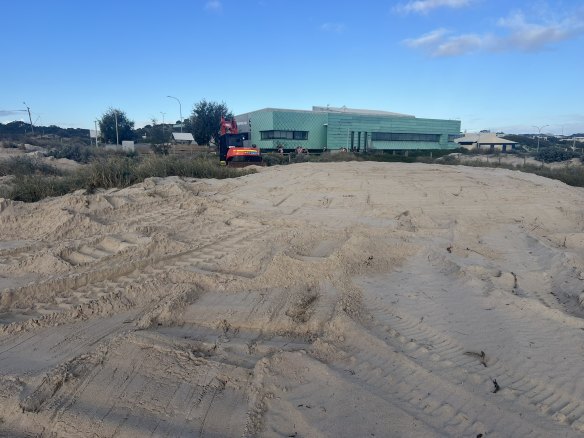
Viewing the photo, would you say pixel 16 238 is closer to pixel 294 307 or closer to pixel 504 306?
pixel 294 307

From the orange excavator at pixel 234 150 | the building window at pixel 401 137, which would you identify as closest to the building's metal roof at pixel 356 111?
the building window at pixel 401 137

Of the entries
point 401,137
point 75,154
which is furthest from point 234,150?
point 401,137

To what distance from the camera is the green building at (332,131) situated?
47.0 metres

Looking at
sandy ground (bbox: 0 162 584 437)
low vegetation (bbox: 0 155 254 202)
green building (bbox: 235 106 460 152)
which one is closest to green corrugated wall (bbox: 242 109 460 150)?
green building (bbox: 235 106 460 152)

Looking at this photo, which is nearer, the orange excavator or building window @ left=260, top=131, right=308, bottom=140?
the orange excavator

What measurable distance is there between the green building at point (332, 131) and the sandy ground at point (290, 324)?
38.9m

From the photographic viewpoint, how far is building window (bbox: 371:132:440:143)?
49.7m

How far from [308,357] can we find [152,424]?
1236mm

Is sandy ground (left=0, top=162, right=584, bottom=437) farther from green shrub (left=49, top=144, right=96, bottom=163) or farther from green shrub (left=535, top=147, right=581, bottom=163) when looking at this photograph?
green shrub (left=535, top=147, right=581, bottom=163)

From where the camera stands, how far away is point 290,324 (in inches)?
166

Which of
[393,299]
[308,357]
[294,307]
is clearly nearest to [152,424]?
[308,357]

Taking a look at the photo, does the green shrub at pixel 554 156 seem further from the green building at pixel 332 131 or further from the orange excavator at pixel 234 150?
the orange excavator at pixel 234 150

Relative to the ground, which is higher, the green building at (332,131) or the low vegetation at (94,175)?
the green building at (332,131)

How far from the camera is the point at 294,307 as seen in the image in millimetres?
4602
